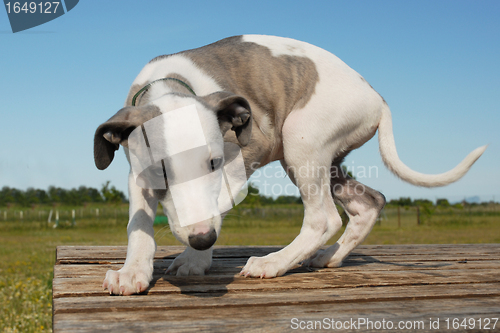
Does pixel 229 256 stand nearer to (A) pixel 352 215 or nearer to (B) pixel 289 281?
(A) pixel 352 215

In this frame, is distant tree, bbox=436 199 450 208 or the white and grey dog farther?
distant tree, bbox=436 199 450 208

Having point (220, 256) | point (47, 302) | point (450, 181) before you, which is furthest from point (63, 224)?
point (450, 181)

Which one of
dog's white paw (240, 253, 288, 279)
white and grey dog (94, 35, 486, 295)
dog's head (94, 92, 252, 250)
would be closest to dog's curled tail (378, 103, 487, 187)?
white and grey dog (94, 35, 486, 295)

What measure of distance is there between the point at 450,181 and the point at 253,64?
1.73 m

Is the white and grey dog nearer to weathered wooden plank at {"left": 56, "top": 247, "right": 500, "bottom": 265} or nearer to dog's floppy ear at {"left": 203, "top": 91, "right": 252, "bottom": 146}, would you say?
dog's floppy ear at {"left": 203, "top": 91, "right": 252, "bottom": 146}

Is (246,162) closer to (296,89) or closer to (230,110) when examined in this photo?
(230,110)

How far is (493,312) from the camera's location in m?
→ 2.14

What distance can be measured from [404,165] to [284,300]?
5.73 feet

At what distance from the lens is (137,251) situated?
8.25ft

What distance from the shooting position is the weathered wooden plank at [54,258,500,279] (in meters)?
2.94

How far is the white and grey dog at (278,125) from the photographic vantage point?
2578 millimetres

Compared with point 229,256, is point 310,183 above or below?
above

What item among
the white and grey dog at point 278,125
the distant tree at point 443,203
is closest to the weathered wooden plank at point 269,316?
the white and grey dog at point 278,125

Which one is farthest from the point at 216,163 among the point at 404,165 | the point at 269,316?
the point at 404,165
